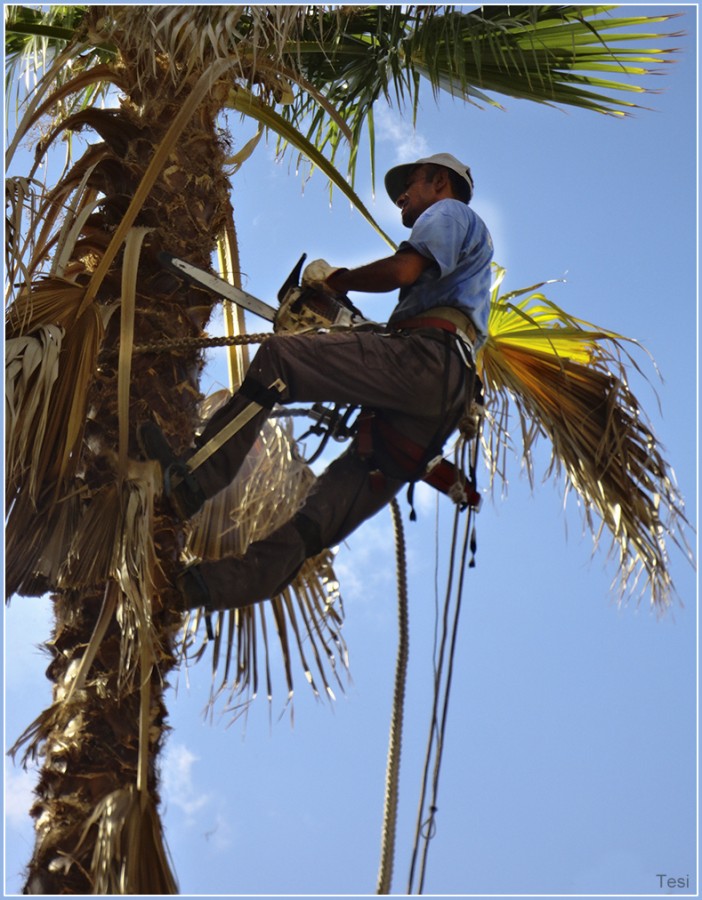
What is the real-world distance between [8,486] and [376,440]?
4.76ft

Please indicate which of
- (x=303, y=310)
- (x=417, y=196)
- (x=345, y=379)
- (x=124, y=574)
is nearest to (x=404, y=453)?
(x=345, y=379)

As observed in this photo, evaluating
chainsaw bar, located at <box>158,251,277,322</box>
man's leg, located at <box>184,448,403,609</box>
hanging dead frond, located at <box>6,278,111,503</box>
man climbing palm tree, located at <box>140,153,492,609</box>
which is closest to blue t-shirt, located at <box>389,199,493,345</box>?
man climbing palm tree, located at <box>140,153,492,609</box>

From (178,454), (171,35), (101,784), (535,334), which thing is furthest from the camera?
(535,334)

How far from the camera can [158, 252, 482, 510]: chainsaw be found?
5.77 meters

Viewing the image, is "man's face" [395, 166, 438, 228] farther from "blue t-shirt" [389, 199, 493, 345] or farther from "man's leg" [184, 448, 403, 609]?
"man's leg" [184, 448, 403, 609]

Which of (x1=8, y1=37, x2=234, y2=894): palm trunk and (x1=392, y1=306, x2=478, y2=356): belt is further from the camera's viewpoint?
(x1=392, y1=306, x2=478, y2=356): belt

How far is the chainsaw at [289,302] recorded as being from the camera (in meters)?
5.77

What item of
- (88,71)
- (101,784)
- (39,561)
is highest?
(88,71)

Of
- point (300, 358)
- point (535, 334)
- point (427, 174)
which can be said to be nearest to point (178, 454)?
point (300, 358)

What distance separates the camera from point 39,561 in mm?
5598

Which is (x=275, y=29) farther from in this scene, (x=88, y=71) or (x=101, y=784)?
(x=101, y=784)

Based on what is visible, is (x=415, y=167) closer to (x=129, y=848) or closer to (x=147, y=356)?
(x=147, y=356)

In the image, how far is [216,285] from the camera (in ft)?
19.1

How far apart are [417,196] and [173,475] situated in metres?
1.70
